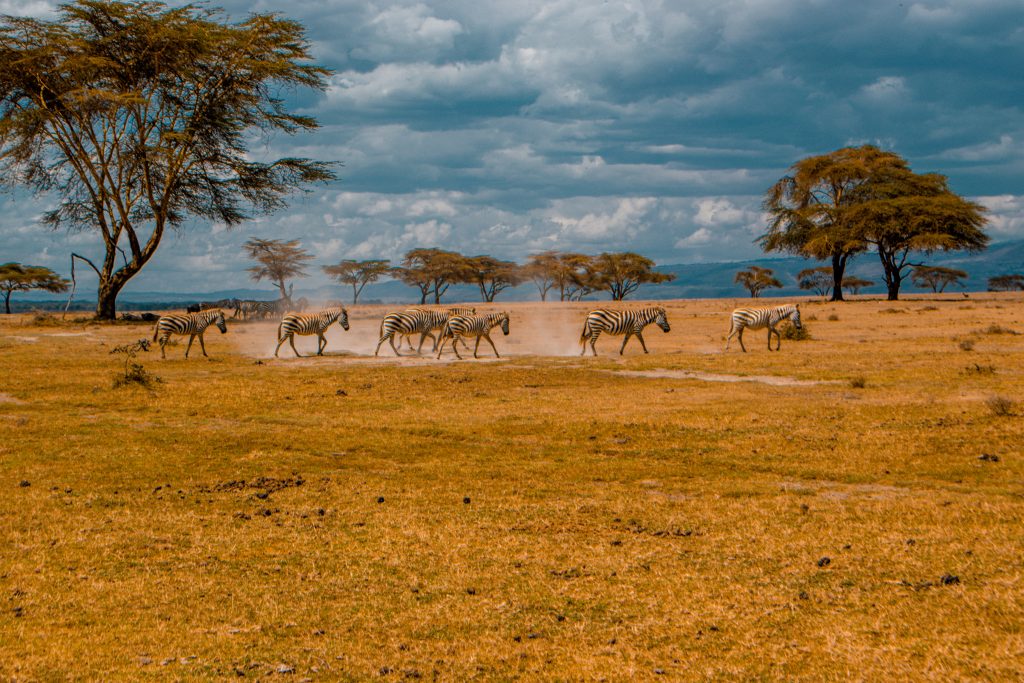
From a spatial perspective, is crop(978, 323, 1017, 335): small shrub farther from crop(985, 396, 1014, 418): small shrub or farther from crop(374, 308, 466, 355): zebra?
crop(374, 308, 466, 355): zebra

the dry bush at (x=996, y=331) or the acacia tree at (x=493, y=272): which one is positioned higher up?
the acacia tree at (x=493, y=272)

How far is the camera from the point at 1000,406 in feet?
44.3

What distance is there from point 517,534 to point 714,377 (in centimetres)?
1333

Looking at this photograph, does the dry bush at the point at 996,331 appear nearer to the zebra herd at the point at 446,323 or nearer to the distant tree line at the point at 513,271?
the zebra herd at the point at 446,323

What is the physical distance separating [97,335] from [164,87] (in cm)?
1761

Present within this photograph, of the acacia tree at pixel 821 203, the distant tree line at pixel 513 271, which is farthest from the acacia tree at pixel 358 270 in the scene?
the acacia tree at pixel 821 203

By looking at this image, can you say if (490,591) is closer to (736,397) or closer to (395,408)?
(395,408)

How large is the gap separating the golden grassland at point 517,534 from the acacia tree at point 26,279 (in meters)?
74.1

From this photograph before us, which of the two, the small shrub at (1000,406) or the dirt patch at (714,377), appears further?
the dirt patch at (714,377)

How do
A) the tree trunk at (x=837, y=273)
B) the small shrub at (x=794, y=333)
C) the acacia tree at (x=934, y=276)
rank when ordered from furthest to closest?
the acacia tree at (x=934, y=276) < the tree trunk at (x=837, y=273) < the small shrub at (x=794, y=333)

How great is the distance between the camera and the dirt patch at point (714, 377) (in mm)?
19000

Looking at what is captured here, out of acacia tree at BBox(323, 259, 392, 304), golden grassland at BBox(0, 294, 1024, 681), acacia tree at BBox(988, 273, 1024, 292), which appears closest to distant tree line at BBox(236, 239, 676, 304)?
acacia tree at BBox(323, 259, 392, 304)

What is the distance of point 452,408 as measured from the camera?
53.6 ft

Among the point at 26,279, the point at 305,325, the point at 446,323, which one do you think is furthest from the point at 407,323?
the point at 26,279
